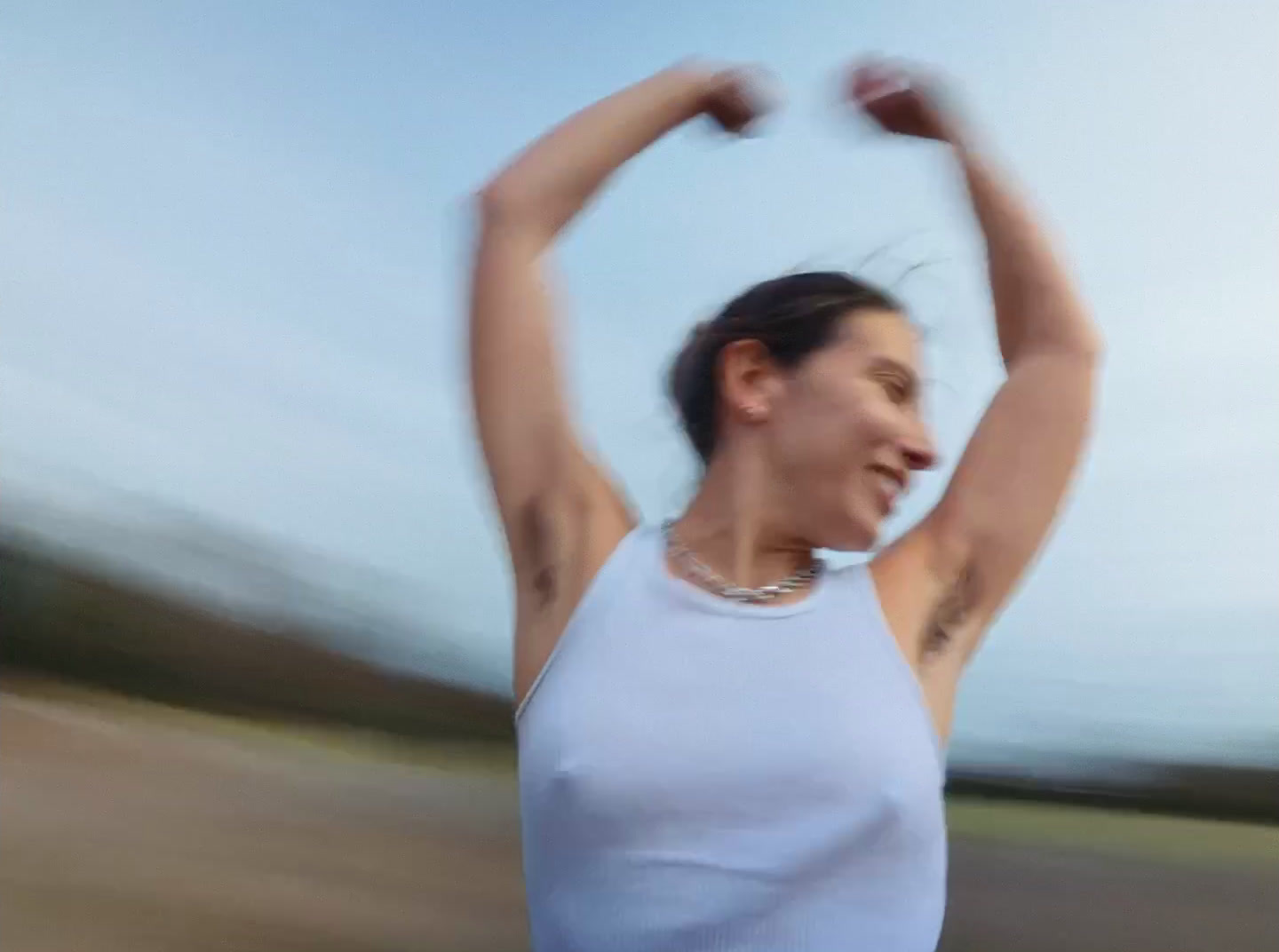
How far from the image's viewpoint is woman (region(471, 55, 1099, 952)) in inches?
25.9

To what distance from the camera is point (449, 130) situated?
910 mm

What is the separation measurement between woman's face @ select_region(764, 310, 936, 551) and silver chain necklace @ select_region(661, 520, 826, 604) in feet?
0.08

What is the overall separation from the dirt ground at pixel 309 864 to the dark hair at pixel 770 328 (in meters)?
0.27

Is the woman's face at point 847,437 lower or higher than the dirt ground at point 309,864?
higher

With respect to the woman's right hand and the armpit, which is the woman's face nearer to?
the armpit

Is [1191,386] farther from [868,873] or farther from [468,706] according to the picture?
[468,706]

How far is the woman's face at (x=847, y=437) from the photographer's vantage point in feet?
2.39

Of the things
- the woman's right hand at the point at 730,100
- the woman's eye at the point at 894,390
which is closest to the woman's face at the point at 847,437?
the woman's eye at the point at 894,390

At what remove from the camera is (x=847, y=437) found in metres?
0.73

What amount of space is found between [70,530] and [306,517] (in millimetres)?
164

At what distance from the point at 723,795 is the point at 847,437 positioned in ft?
0.73

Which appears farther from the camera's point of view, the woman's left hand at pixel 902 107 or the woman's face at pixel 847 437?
the woman's left hand at pixel 902 107

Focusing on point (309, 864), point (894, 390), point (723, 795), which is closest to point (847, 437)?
point (894, 390)

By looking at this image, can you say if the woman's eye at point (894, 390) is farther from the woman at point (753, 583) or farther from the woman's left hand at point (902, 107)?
the woman's left hand at point (902, 107)
